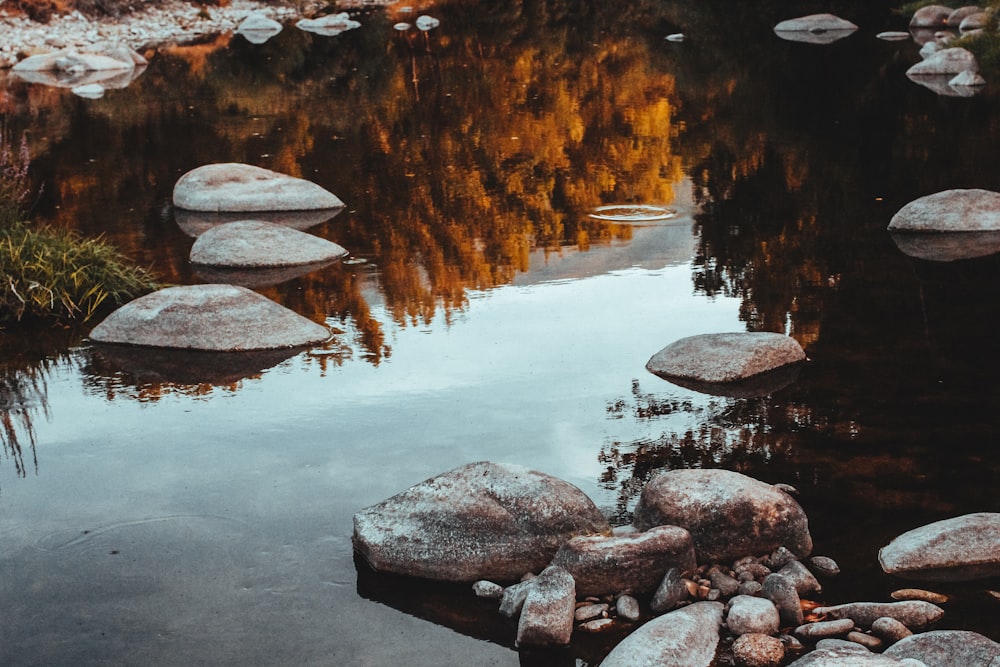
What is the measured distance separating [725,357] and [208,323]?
3.17 metres

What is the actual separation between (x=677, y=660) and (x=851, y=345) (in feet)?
12.6

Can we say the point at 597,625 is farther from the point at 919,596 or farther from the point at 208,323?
the point at 208,323

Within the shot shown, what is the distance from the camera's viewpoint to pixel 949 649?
4082 mm

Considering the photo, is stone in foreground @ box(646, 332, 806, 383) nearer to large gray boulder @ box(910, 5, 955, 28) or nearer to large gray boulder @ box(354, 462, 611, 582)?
large gray boulder @ box(354, 462, 611, 582)

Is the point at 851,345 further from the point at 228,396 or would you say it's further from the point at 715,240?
the point at 228,396

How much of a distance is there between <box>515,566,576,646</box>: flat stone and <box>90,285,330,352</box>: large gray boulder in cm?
367

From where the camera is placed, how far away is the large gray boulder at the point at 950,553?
4.76 metres

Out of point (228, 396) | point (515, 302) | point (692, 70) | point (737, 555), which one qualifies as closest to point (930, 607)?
point (737, 555)

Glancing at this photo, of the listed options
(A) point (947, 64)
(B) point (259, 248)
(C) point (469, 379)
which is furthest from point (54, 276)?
(A) point (947, 64)

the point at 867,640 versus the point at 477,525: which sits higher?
the point at 477,525

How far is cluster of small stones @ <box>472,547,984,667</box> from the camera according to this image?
4.28 m

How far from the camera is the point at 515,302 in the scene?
28.6ft

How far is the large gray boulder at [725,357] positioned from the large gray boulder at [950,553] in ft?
6.97

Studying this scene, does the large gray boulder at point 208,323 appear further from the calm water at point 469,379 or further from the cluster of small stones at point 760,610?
the cluster of small stones at point 760,610
